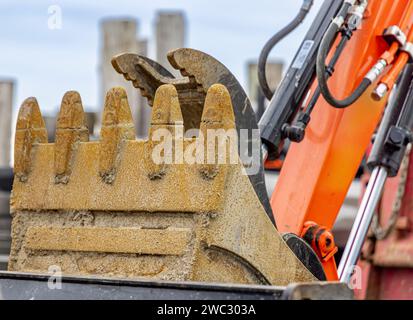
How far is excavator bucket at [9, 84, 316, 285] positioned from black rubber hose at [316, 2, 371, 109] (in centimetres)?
50

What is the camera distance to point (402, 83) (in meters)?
3.74

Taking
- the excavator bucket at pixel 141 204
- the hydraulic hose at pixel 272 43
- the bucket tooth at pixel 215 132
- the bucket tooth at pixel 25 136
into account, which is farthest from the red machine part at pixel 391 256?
the bucket tooth at pixel 215 132

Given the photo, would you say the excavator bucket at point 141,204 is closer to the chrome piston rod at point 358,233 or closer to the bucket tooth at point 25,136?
the bucket tooth at point 25,136

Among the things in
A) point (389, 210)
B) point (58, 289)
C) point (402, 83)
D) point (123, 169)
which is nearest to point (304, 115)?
point (402, 83)

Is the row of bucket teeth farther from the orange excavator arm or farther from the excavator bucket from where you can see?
the orange excavator arm

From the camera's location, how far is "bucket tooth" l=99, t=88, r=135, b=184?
3.06 meters

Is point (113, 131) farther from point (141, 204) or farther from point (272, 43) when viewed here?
point (272, 43)

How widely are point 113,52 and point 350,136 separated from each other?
→ 5.94 meters

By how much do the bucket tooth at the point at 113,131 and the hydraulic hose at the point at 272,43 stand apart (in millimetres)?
696

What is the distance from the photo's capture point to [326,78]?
338cm

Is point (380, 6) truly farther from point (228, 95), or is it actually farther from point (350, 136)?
point (228, 95)

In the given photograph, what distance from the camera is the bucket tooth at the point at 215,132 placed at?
2.88 metres

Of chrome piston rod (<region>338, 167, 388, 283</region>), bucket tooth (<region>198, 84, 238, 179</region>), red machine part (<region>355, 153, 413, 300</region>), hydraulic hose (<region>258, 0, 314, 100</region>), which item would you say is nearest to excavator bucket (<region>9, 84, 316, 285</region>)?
bucket tooth (<region>198, 84, 238, 179</region>)

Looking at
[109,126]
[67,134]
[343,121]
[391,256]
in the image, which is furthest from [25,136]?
[391,256]
